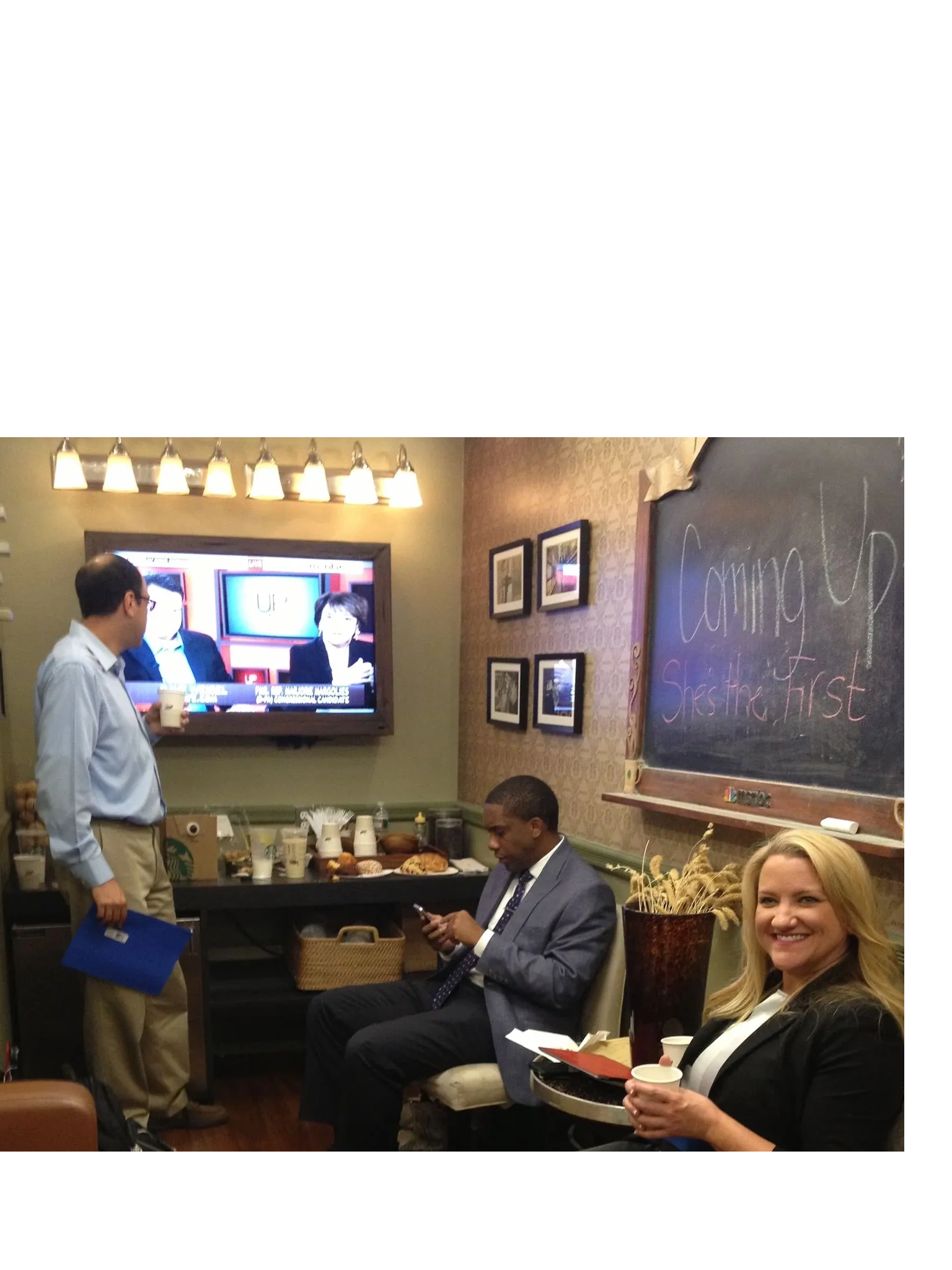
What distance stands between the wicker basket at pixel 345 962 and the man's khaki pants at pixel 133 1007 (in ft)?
2.21

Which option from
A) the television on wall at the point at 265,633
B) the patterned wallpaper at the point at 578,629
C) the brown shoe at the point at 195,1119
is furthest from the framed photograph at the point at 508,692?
the brown shoe at the point at 195,1119

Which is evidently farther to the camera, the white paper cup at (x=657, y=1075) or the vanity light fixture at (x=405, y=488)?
the vanity light fixture at (x=405, y=488)

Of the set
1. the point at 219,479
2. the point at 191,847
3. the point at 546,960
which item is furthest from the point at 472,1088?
the point at 219,479

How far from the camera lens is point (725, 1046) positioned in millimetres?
1835

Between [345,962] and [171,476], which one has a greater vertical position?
[171,476]

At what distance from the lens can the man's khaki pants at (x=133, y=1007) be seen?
3.01 meters

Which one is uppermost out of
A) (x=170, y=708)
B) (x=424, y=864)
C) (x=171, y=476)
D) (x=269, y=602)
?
(x=171, y=476)

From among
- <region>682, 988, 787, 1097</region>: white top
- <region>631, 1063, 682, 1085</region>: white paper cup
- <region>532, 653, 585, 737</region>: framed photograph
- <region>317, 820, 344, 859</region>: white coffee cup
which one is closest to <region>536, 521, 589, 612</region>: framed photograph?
<region>532, 653, 585, 737</region>: framed photograph

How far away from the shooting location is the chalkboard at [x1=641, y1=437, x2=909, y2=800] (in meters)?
1.94

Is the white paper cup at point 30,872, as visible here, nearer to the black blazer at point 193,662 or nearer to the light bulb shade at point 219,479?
the black blazer at point 193,662

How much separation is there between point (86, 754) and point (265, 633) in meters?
1.44

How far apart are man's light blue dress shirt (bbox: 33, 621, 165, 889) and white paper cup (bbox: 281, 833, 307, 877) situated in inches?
34.8

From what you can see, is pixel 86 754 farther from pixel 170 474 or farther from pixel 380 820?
pixel 380 820

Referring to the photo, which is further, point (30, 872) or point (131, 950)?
point (30, 872)
